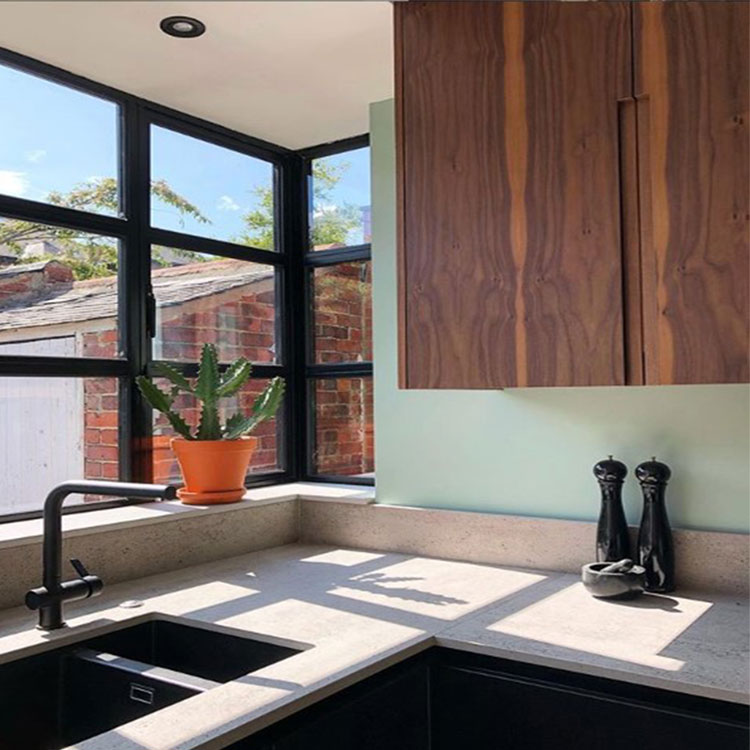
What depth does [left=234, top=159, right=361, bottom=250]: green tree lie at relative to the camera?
2812 mm

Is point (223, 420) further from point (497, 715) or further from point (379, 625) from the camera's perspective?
point (497, 715)

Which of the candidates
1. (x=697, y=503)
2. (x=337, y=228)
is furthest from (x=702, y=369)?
(x=337, y=228)

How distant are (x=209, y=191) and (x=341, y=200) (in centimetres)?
48

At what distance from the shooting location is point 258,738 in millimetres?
1172

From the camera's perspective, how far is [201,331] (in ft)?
8.56

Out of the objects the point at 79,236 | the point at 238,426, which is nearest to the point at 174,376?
the point at 238,426

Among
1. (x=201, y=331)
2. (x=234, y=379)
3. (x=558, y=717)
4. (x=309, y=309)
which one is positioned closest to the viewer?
(x=558, y=717)

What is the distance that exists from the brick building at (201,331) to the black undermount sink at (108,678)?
0.77 metres

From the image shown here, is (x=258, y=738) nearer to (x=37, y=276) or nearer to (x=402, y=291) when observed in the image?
(x=402, y=291)

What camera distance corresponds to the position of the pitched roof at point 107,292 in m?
2.10

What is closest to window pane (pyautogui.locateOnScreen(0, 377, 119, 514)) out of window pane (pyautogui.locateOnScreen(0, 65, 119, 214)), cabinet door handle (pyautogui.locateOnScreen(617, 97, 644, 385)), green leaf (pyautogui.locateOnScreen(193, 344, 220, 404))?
green leaf (pyautogui.locateOnScreen(193, 344, 220, 404))

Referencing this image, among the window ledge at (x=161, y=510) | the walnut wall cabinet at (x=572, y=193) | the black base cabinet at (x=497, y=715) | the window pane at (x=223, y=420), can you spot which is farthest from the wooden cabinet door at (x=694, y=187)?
the window pane at (x=223, y=420)

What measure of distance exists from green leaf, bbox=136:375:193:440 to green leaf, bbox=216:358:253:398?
14 cm

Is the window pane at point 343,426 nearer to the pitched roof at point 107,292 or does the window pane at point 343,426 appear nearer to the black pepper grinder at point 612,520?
the pitched roof at point 107,292
